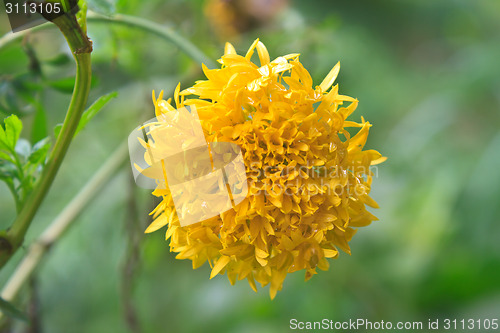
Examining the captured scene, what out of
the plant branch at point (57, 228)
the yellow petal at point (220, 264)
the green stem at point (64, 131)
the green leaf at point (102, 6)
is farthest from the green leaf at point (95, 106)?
the plant branch at point (57, 228)

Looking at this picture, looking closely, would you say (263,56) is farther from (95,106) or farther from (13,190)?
(13,190)

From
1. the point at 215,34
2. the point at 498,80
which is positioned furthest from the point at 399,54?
the point at 215,34

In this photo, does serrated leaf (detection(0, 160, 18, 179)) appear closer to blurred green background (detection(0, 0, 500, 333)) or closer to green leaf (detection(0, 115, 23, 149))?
green leaf (detection(0, 115, 23, 149))

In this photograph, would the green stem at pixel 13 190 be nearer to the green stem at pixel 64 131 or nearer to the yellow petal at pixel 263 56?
the green stem at pixel 64 131

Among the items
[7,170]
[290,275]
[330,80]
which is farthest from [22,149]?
[290,275]

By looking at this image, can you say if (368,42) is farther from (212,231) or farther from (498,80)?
(212,231)

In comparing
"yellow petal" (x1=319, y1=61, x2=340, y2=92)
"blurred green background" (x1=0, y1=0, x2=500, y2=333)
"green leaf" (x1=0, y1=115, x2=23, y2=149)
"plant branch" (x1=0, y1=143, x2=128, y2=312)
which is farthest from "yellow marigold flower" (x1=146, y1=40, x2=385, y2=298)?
"blurred green background" (x1=0, y1=0, x2=500, y2=333)
